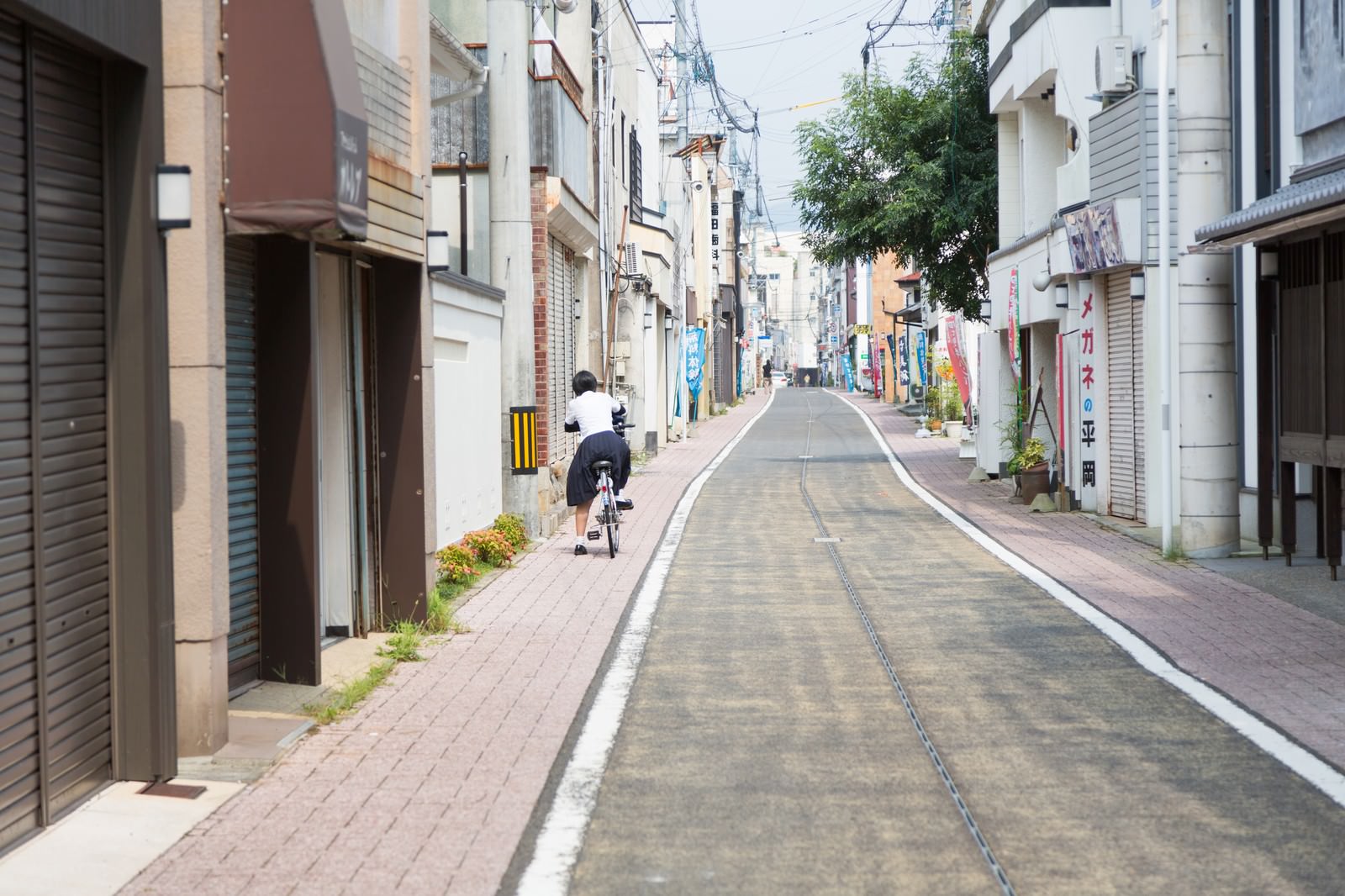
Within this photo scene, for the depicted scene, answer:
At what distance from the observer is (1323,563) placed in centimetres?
1392

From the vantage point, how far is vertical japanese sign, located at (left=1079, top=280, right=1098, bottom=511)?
20266mm

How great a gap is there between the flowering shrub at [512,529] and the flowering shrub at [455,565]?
176 centimetres

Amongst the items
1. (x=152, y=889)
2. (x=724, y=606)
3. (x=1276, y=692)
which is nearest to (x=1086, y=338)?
(x=724, y=606)

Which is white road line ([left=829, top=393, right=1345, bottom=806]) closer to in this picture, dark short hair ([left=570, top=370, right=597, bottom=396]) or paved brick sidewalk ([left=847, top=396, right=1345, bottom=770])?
paved brick sidewalk ([left=847, top=396, right=1345, bottom=770])

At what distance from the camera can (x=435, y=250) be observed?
37.4ft

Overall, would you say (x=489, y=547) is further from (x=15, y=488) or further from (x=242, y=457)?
(x=15, y=488)

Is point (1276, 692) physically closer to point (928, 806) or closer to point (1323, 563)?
point (928, 806)

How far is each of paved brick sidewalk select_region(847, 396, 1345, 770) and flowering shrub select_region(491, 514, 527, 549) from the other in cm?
510

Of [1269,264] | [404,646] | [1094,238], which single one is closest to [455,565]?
[404,646]

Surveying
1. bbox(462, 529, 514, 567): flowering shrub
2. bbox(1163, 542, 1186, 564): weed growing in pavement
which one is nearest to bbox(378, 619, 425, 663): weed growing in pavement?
bbox(462, 529, 514, 567): flowering shrub

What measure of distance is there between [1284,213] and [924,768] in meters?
6.98

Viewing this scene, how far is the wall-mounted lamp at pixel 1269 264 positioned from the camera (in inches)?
560

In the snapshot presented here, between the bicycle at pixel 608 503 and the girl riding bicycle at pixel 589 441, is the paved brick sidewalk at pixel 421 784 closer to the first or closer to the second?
the bicycle at pixel 608 503

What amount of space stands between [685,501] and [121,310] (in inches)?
631
